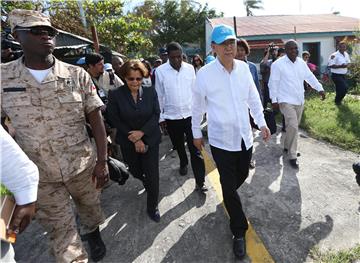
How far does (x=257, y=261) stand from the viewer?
8.98 ft

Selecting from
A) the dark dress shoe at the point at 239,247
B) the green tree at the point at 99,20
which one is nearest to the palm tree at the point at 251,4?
the green tree at the point at 99,20

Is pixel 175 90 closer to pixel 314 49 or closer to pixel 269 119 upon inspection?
pixel 269 119

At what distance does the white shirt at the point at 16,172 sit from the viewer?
147 centimetres

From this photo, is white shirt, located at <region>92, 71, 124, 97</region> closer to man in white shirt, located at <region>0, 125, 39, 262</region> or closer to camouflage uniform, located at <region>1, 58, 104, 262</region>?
camouflage uniform, located at <region>1, 58, 104, 262</region>

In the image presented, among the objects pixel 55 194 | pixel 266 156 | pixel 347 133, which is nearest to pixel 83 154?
pixel 55 194

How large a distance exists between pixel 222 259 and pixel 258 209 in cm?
93

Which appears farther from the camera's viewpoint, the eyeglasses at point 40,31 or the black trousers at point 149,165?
the black trousers at point 149,165

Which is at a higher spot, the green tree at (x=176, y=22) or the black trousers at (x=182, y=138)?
the green tree at (x=176, y=22)

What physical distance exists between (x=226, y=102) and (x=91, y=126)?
3.96 feet

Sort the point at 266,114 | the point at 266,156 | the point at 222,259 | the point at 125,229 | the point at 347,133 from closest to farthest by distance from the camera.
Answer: the point at 222,259
the point at 125,229
the point at 266,114
the point at 266,156
the point at 347,133

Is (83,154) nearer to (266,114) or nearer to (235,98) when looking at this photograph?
(235,98)

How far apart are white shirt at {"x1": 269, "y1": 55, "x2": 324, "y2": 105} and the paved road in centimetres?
101

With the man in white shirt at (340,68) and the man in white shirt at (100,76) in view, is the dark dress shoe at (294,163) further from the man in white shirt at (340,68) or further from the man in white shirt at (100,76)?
the man in white shirt at (340,68)

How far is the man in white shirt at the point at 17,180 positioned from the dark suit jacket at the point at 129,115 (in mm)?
1890
